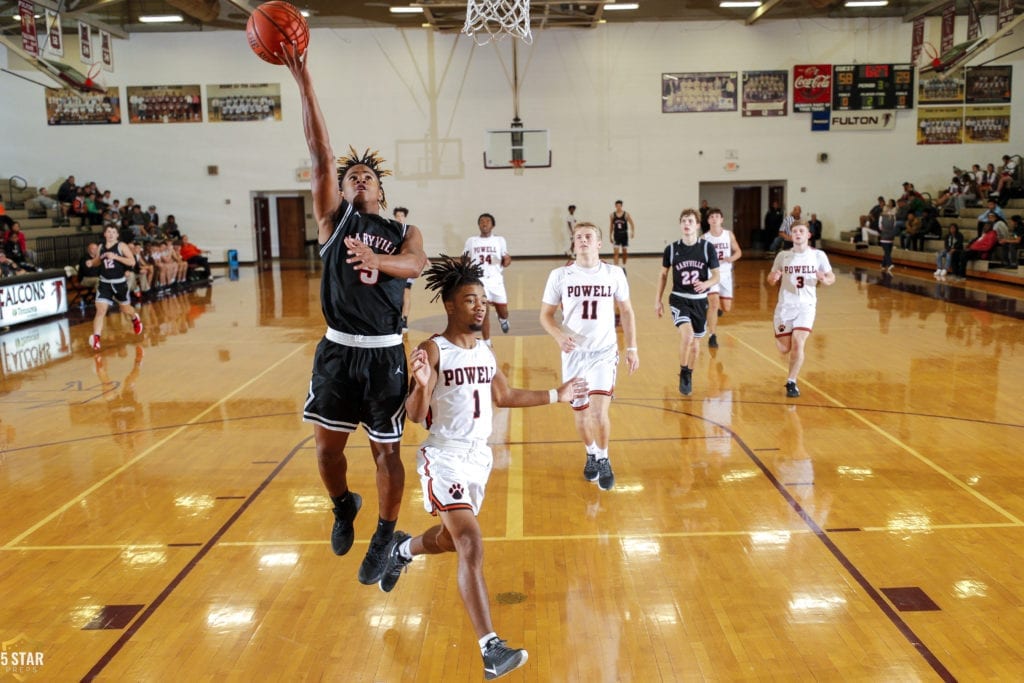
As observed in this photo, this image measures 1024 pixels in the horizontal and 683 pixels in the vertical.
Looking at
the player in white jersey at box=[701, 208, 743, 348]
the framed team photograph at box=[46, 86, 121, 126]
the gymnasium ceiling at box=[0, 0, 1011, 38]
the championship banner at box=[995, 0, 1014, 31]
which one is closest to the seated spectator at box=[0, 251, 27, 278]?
the gymnasium ceiling at box=[0, 0, 1011, 38]

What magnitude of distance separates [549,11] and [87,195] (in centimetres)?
1447

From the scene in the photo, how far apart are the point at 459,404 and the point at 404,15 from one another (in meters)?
26.0

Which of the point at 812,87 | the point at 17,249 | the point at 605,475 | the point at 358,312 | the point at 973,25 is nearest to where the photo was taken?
the point at 358,312

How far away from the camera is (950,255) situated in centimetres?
2109

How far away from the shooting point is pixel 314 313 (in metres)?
17.1

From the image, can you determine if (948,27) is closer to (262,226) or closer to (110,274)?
(262,226)

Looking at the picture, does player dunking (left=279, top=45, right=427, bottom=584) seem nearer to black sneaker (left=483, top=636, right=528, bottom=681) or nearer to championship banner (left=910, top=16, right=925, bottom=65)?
black sneaker (left=483, top=636, right=528, bottom=681)

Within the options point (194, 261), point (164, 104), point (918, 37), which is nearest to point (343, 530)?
point (194, 261)

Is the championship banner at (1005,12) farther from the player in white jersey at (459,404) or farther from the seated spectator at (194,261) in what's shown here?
the player in white jersey at (459,404)

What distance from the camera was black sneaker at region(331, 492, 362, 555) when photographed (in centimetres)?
495

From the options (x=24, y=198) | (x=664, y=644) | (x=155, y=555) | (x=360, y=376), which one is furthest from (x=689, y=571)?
(x=24, y=198)

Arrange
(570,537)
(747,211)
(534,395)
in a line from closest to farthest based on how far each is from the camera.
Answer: (534,395) < (570,537) < (747,211)

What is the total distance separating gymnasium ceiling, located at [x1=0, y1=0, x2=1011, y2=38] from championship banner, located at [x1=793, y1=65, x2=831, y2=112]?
1.71 meters

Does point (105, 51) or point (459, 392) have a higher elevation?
point (105, 51)
